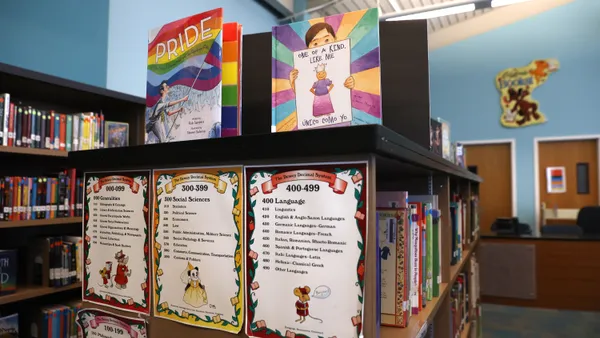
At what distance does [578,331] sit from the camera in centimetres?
392

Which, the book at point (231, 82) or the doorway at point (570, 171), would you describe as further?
the doorway at point (570, 171)

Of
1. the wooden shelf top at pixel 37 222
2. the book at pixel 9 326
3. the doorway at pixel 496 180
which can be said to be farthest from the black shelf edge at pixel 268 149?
the doorway at pixel 496 180

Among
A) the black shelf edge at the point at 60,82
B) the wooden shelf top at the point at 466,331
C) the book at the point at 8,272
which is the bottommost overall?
the wooden shelf top at the point at 466,331

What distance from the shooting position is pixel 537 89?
6.73 meters

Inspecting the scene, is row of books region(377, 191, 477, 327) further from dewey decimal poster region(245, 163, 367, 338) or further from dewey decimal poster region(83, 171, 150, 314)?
dewey decimal poster region(83, 171, 150, 314)

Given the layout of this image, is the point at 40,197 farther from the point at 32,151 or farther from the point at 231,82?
the point at 231,82

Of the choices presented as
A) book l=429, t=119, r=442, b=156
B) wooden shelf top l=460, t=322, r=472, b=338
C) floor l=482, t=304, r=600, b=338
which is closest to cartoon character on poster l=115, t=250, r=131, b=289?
book l=429, t=119, r=442, b=156

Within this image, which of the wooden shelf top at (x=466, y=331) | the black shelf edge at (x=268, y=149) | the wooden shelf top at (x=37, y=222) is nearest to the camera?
the black shelf edge at (x=268, y=149)

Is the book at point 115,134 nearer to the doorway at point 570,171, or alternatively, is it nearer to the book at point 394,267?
the book at point 394,267

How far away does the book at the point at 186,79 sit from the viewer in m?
0.86

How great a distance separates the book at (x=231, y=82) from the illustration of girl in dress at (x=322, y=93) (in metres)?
0.18

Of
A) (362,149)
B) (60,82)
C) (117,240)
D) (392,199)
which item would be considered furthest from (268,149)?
(60,82)

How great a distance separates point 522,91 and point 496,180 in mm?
1534

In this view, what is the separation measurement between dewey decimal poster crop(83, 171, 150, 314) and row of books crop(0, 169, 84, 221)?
54.1 inches
